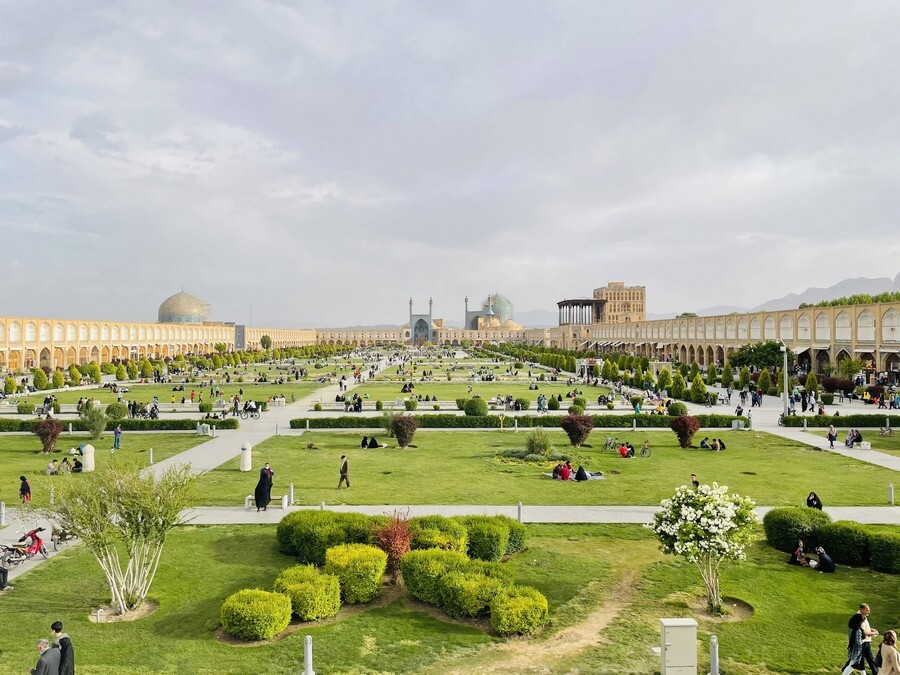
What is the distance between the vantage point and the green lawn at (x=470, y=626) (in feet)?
22.8

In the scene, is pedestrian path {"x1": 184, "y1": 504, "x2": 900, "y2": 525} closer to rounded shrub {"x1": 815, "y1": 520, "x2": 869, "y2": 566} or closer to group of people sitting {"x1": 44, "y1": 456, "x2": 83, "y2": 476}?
rounded shrub {"x1": 815, "y1": 520, "x2": 869, "y2": 566}

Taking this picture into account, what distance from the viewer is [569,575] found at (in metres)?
9.52

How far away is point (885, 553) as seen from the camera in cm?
957

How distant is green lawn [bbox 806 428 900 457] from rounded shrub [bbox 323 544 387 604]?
18.3 metres

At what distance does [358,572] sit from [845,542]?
8009 millimetres

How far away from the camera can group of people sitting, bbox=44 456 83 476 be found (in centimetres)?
1661

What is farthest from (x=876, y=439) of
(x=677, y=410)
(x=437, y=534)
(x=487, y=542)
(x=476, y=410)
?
(x=437, y=534)

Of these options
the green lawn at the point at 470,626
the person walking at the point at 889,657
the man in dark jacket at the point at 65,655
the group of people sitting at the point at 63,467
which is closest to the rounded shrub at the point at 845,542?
the green lawn at the point at 470,626

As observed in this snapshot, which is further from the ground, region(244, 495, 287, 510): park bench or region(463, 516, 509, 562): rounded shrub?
region(463, 516, 509, 562): rounded shrub

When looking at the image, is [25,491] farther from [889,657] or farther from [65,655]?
[889,657]

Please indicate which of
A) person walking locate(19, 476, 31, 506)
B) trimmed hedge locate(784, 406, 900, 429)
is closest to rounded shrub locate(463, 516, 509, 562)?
person walking locate(19, 476, 31, 506)

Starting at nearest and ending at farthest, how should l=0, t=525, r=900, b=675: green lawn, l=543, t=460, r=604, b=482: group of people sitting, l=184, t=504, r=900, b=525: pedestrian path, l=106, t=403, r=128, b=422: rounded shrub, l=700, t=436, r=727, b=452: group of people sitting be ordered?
l=0, t=525, r=900, b=675: green lawn
l=184, t=504, r=900, b=525: pedestrian path
l=543, t=460, r=604, b=482: group of people sitting
l=700, t=436, r=727, b=452: group of people sitting
l=106, t=403, r=128, b=422: rounded shrub

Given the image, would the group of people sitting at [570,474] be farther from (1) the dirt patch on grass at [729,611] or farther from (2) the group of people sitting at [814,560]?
(1) the dirt patch on grass at [729,611]

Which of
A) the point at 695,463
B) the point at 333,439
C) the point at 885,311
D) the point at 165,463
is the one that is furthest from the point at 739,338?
the point at 165,463
